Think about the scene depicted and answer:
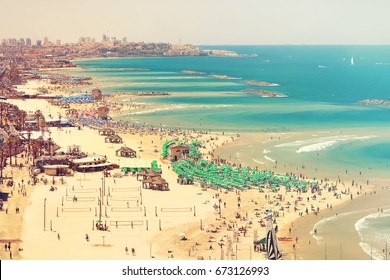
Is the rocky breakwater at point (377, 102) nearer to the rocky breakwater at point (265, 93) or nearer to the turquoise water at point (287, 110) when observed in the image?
the turquoise water at point (287, 110)

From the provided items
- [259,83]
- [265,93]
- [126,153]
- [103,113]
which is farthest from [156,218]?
[259,83]

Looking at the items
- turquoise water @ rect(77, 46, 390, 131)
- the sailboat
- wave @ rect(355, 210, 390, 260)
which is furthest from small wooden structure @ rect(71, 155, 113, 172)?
turquoise water @ rect(77, 46, 390, 131)

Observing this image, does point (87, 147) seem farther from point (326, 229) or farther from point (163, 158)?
point (326, 229)

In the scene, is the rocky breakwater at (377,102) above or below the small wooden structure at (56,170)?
above

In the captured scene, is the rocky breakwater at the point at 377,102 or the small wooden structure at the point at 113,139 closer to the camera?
the small wooden structure at the point at 113,139

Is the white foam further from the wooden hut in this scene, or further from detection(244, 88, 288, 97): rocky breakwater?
detection(244, 88, 288, 97): rocky breakwater

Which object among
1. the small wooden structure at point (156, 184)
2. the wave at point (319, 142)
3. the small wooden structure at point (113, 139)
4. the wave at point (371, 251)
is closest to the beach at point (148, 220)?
the small wooden structure at point (156, 184)

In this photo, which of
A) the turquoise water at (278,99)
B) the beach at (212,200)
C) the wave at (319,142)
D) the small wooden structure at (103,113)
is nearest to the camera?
the beach at (212,200)

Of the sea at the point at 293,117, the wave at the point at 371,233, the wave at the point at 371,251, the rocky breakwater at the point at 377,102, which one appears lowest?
the wave at the point at 371,251
